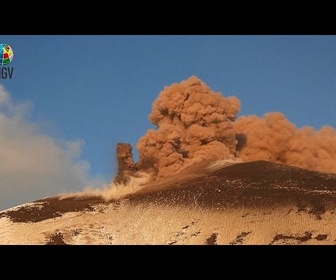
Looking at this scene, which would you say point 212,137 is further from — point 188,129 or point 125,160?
point 125,160

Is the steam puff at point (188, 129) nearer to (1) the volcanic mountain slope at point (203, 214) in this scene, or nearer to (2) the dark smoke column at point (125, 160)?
(2) the dark smoke column at point (125, 160)

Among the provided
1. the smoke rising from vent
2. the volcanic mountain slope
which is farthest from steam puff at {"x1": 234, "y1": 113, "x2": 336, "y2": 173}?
the volcanic mountain slope

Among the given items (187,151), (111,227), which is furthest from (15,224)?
(187,151)

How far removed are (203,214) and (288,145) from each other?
637 centimetres

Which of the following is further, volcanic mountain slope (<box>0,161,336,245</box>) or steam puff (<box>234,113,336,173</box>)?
steam puff (<box>234,113,336,173</box>)

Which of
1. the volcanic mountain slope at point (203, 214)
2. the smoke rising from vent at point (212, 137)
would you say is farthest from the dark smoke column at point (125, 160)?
the volcanic mountain slope at point (203, 214)

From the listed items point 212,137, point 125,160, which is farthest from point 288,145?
point 125,160

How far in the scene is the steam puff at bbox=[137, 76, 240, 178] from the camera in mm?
Result: 17031

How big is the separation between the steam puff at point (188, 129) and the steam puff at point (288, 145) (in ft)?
2.48

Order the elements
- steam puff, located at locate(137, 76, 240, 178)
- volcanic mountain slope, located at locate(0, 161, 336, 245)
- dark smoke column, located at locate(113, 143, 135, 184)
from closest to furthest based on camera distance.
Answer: volcanic mountain slope, located at locate(0, 161, 336, 245), dark smoke column, located at locate(113, 143, 135, 184), steam puff, located at locate(137, 76, 240, 178)

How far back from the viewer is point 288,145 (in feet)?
57.4

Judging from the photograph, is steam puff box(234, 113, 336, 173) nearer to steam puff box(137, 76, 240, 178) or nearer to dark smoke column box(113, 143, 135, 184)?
steam puff box(137, 76, 240, 178)

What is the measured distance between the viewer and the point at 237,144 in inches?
724
